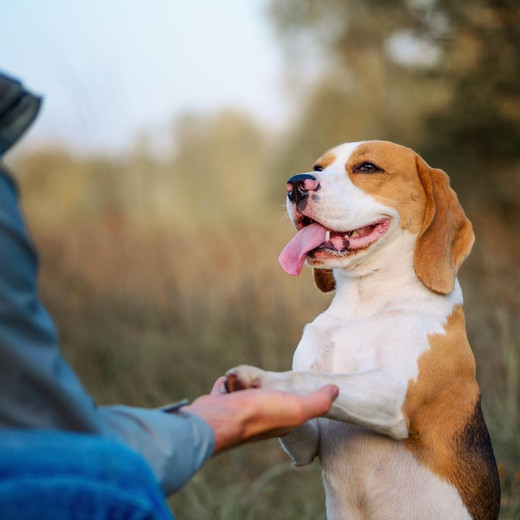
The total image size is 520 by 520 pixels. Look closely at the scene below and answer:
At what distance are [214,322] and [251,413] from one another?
5469mm

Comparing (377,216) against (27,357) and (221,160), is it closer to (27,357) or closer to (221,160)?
(27,357)

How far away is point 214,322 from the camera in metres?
7.48

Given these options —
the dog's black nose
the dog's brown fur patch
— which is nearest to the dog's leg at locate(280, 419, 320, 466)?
the dog's brown fur patch

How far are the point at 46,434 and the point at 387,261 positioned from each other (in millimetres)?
1686

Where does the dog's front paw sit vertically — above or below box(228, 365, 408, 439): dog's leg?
above

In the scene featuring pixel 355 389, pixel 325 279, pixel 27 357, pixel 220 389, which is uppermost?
pixel 27 357

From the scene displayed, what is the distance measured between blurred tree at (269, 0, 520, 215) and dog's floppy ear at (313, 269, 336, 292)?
25.1ft

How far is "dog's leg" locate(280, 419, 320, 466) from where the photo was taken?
9.16 feet

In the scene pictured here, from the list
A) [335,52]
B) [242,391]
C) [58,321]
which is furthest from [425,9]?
[242,391]

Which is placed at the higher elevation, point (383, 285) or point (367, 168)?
point (367, 168)

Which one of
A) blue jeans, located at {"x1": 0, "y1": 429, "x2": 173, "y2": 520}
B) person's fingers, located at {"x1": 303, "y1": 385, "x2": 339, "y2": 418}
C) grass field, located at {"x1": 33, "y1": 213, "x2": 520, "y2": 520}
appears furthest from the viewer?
grass field, located at {"x1": 33, "y1": 213, "x2": 520, "y2": 520}

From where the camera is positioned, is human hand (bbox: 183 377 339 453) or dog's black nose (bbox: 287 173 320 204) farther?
dog's black nose (bbox: 287 173 320 204)

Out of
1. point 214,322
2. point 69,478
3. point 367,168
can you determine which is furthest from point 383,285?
point 214,322

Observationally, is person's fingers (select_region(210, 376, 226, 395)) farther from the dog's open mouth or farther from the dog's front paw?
the dog's open mouth
